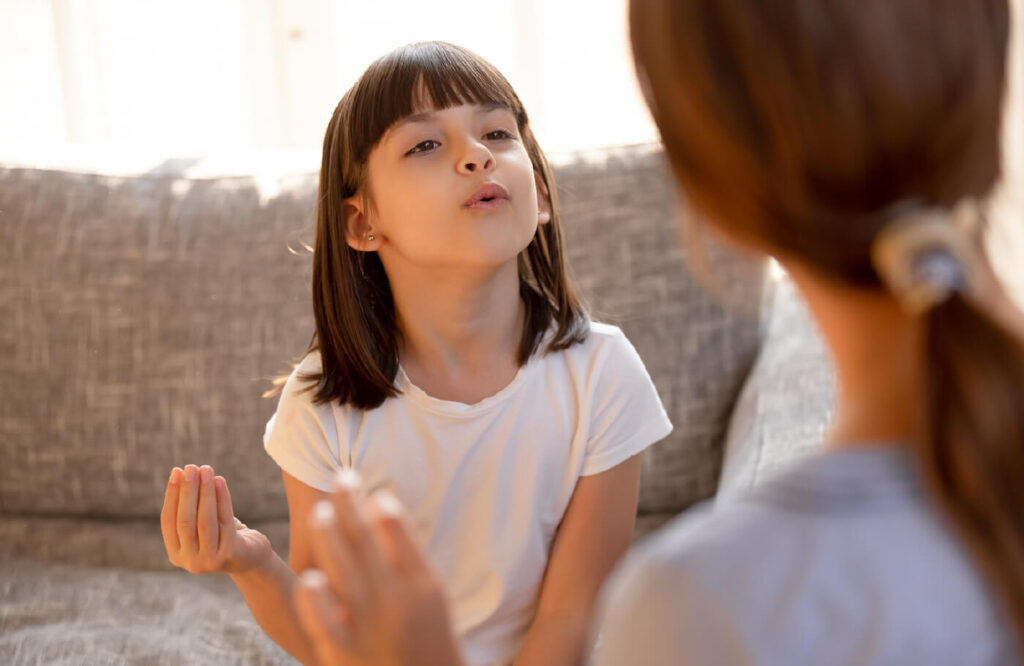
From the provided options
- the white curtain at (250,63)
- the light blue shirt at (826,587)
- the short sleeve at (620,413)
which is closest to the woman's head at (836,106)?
the light blue shirt at (826,587)

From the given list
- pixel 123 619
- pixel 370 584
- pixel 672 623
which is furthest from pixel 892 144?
pixel 123 619

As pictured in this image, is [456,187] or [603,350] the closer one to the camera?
[456,187]

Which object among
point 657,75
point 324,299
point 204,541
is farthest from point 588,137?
point 657,75

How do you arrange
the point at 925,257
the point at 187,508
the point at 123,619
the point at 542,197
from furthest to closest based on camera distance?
the point at 123,619 → the point at 542,197 → the point at 187,508 → the point at 925,257

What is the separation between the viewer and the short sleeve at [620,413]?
1.29 m

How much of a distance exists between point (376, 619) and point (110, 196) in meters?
1.34

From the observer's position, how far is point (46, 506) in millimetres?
1798

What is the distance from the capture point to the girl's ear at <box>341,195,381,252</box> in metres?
1.34

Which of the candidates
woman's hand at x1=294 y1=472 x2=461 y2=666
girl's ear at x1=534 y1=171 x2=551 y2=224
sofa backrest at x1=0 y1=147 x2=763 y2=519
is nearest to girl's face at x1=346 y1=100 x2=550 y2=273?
girl's ear at x1=534 y1=171 x2=551 y2=224

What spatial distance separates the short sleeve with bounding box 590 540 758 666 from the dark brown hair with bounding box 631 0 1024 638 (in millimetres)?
133

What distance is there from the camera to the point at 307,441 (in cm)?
129

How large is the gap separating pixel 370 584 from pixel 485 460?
66 cm

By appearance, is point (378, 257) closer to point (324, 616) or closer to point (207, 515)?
point (207, 515)

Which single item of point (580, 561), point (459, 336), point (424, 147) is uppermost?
point (424, 147)
